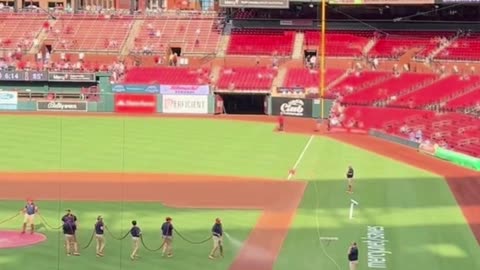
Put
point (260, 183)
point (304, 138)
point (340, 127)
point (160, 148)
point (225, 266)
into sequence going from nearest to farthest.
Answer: point (225, 266) < point (260, 183) < point (160, 148) < point (304, 138) < point (340, 127)

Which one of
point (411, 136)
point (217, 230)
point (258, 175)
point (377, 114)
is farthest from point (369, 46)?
point (217, 230)

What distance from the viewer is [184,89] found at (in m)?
65.8

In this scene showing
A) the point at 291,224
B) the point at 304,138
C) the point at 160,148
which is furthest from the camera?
the point at 304,138

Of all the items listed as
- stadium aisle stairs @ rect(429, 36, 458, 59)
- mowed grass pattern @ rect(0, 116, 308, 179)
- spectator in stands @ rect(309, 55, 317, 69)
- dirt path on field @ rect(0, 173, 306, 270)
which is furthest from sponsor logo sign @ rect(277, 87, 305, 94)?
dirt path on field @ rect(0, 173, 306, 270)

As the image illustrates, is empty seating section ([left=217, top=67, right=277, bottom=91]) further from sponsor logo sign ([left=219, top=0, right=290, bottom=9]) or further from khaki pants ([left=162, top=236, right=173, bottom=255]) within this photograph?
khaki pants ([left=162, top=236, right=173, bottom=255])

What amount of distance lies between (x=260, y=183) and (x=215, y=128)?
2181 centimetres

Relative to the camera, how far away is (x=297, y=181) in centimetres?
3291

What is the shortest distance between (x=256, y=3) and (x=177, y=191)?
41.4m

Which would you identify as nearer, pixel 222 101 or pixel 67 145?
pixel 67 145

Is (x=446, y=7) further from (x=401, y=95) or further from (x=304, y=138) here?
(x=304, y=138)

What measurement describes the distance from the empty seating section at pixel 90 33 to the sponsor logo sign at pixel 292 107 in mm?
Answer: 19182

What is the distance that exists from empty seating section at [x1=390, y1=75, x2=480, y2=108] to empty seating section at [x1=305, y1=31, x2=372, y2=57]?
10888mm

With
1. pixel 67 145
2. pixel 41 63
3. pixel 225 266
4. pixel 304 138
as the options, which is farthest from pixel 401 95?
pixel 225 266

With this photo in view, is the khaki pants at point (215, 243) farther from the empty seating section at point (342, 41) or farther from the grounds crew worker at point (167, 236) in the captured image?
the empty seating section at point (342, 41)
